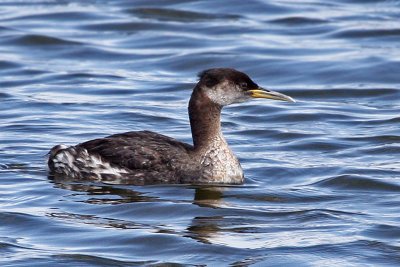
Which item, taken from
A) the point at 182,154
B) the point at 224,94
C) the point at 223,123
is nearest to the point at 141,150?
the point at 182,154

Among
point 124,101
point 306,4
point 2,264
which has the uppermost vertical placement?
point 306,4

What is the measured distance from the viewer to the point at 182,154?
48.9ft

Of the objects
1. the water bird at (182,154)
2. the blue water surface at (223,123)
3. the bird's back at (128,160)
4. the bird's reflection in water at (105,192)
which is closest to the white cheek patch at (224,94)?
the water bird at (182,154)

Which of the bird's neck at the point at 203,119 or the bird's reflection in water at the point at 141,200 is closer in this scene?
the bird's reflection in water at the point at 141,200

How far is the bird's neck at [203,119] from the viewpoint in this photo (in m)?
14.9

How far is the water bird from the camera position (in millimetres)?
14781

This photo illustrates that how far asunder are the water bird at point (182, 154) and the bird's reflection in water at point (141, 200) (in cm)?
20

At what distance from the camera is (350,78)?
70.2 feet

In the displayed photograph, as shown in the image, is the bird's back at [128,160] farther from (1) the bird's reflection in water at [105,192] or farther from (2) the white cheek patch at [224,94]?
(2) the white cheek patch at [224,94]

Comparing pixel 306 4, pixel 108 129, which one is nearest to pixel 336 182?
pixel 108 129

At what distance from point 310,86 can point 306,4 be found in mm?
6525

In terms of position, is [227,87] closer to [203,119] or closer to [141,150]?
[203,119]

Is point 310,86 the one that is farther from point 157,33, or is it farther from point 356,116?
point 157,33

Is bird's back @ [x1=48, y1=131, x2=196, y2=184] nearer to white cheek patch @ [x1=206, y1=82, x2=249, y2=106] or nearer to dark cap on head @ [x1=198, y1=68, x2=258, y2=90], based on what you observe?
white cheek patch @ [x1=206, y1=82, x2=249, y2=106]
